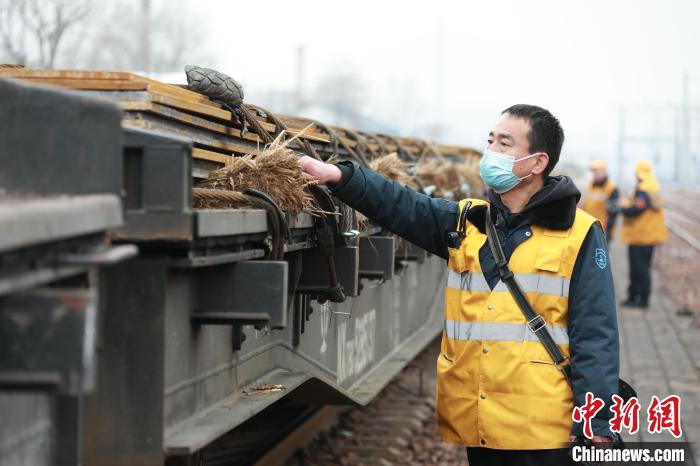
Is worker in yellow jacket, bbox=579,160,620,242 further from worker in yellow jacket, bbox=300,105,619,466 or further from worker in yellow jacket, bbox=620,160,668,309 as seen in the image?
worker in yellow jacket, bbox=300,105,619,466

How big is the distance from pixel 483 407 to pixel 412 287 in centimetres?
487

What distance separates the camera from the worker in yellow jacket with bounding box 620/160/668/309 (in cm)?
1577

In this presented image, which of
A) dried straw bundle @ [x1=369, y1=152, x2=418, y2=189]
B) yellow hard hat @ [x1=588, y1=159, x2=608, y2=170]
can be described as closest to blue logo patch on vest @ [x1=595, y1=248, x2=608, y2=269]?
dried straw bundle @ [x1=369, y1=152, x2=418, y2=189]

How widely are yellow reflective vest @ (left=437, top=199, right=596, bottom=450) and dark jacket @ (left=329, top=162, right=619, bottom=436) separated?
0.05m

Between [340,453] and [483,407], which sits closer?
[483,407]

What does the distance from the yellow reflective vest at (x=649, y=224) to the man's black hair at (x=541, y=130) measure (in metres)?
11.5

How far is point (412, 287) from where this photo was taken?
364 inches

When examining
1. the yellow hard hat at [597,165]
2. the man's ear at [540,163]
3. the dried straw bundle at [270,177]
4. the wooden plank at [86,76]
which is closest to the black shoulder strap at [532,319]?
the man's ear at [540,163]

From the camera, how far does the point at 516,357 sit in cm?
433

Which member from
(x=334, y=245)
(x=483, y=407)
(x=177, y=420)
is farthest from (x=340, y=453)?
(x=177, y=420)

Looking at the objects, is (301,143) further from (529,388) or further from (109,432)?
(109,432)

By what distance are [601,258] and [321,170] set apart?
1.23m

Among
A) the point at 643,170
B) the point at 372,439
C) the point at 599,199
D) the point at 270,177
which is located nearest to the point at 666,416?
the point at 270,177

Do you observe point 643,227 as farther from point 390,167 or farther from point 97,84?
point 97,84
